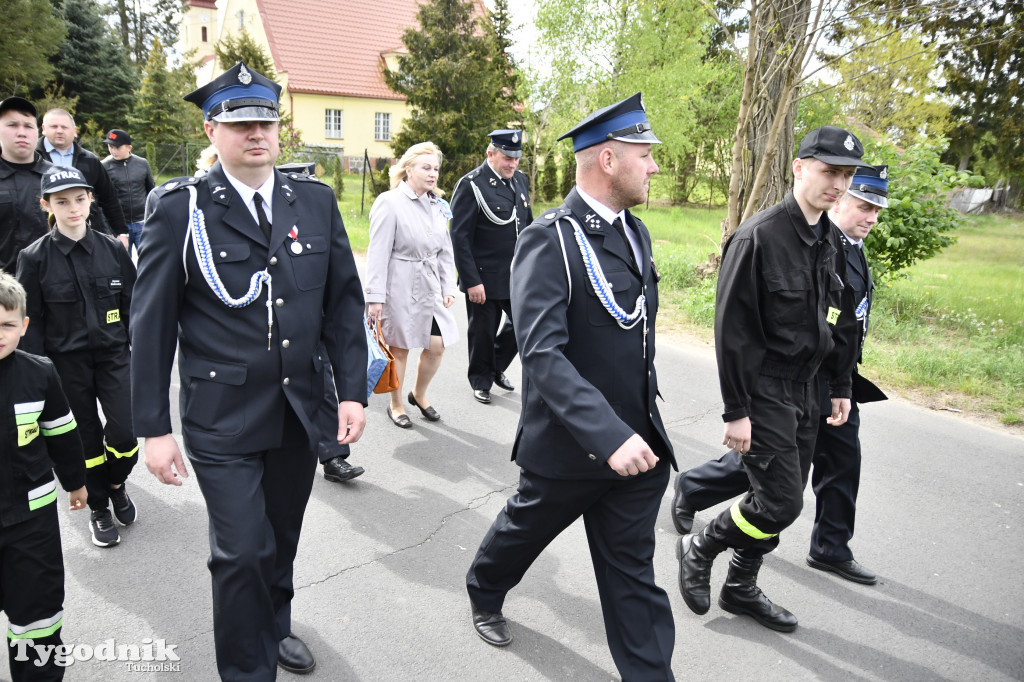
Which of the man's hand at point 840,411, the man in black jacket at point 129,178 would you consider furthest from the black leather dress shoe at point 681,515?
the man in black jacket at point 129,178

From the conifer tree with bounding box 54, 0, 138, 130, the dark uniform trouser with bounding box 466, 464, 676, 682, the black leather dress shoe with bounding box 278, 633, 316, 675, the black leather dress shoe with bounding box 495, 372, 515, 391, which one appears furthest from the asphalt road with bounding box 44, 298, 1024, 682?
the conifer tree with bounding box 54, 0, 138, 130

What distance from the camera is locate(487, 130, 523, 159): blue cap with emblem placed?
646 centimetres

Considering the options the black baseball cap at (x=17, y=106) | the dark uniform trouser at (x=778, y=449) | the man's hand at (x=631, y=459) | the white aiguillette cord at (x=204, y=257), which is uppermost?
the black baseball cap at (x=17, y=106)

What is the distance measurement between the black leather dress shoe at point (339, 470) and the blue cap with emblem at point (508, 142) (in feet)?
9.44

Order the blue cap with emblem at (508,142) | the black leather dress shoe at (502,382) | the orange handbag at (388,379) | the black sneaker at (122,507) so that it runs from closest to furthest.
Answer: the black sneaker at (122,507) → the orange handbag at (388,379) → the blue cap with emblem at (508,142) → the black leather dress shoe at (502,382)

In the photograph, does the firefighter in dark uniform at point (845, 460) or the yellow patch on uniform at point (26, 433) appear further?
the firefighter in dark uniform at point (845, 460)

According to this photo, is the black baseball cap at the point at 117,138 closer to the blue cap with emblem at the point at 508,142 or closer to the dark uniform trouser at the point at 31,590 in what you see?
the blue cap with emblem at the point at 508,142

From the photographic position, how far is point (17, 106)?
17.5ft

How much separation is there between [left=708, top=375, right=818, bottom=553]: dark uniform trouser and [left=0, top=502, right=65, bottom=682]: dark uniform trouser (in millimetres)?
2726

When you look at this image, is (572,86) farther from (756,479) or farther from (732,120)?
(756,479)

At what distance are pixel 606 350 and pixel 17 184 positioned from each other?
444cm

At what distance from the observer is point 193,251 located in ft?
8.80

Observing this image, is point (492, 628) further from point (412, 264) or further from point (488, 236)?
point (488, 236)

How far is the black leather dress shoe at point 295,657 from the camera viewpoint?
3.18 m
